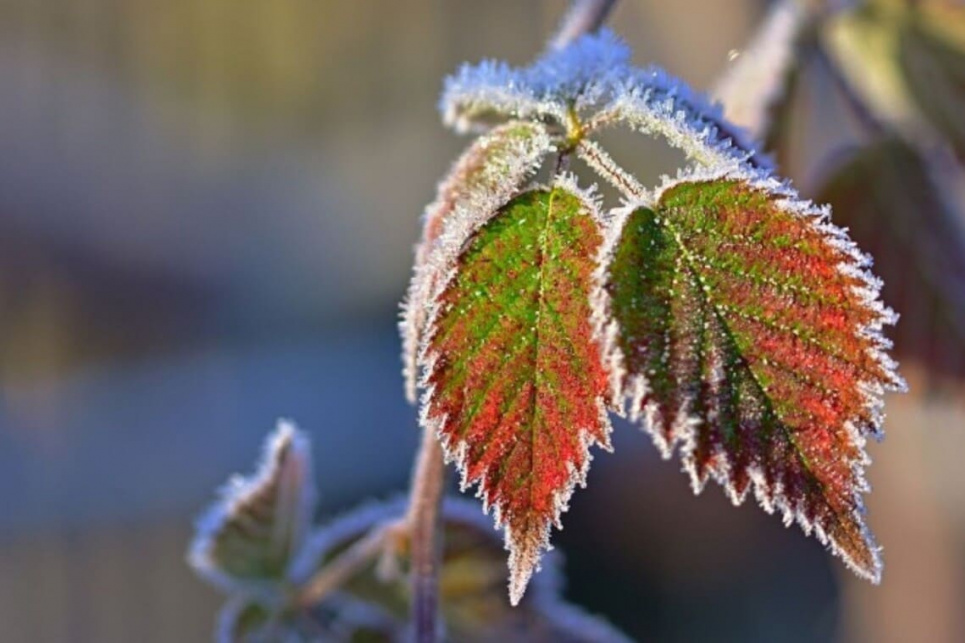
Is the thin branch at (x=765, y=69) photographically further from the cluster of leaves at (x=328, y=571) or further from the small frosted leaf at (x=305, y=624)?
the small frosted leaf at (x=305, y=624)

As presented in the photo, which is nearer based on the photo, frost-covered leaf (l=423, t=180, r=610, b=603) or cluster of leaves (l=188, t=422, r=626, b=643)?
frost-covered leaf (l=423, t=180, r=610, b=603)

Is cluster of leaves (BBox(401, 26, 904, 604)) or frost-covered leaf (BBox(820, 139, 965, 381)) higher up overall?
frost-covered leaf (BBox(820, 139, 965, 381))

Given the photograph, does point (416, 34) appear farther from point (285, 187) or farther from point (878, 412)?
point (878, 412)

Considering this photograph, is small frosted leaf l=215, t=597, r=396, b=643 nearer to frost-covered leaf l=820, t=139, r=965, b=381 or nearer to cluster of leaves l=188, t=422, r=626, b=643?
cluster of leaves l=188, t=422, r=626, b=643

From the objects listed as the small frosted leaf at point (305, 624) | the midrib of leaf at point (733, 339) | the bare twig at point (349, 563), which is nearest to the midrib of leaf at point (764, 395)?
the midrib of leaf at point (733, 339)

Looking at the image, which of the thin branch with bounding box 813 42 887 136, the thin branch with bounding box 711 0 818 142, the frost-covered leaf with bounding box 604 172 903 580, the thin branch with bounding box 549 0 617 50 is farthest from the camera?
the thin branch with bounding box 813 42 887 136

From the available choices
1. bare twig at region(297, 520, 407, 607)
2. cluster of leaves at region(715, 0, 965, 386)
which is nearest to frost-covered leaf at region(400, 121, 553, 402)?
bare twig at region(297, 520, 407, 607)
